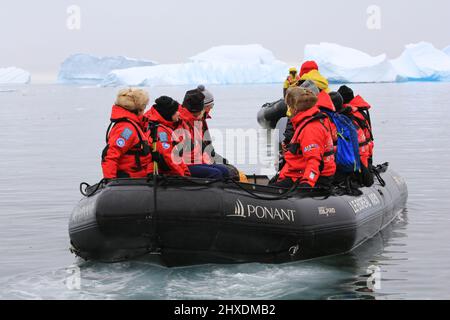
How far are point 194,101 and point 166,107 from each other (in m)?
0.42

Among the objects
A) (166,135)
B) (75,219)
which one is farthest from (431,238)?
(75,219)

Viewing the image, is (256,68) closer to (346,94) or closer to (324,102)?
(346,94)

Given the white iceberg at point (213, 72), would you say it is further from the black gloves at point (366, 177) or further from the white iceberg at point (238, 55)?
the black gloves at point (366, 177)

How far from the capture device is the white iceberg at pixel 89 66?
8806cm

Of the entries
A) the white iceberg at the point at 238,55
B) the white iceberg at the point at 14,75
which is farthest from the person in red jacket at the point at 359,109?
the white iceberg at the point at 14,75

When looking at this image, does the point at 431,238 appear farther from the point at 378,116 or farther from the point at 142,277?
the point at 378,116

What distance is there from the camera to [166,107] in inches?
293

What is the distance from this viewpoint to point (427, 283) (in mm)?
7102

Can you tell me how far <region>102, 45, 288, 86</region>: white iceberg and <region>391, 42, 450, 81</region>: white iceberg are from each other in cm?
1123

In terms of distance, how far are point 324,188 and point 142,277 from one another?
1.97 metres

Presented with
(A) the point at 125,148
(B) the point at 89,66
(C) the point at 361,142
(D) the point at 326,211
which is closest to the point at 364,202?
(C) the point at 361,142

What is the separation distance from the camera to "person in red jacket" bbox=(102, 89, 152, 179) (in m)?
7.34

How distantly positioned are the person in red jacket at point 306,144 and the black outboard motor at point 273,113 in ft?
15.3

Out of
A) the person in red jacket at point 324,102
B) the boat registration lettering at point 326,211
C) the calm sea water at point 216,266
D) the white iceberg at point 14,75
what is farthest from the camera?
the white iceberg at point 14,75
